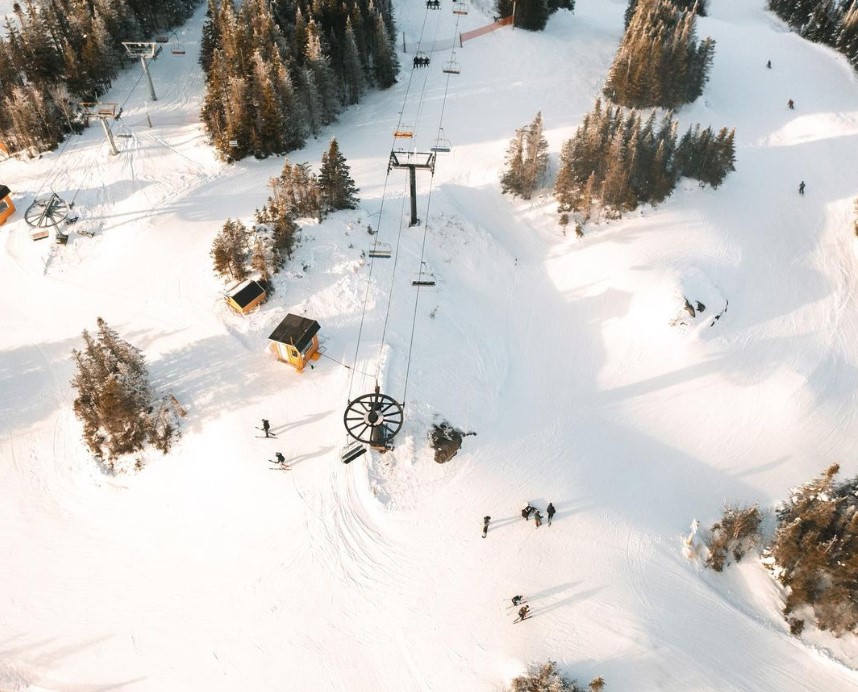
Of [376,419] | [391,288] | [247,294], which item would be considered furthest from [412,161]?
[376,419]

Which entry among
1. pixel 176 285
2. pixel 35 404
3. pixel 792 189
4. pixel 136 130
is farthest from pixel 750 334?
pixel 136 130

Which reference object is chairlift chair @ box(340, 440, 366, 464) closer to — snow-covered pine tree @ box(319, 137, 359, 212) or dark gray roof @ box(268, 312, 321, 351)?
dark gray roof @ box(268, 312, 321, 351)

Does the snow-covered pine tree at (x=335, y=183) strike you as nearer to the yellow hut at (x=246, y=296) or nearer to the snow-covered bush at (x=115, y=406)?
the yellow hut at (x=246, y=296)

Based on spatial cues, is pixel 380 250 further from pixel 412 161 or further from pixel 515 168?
pixel 515 168

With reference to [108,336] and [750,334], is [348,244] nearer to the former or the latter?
[108,336]

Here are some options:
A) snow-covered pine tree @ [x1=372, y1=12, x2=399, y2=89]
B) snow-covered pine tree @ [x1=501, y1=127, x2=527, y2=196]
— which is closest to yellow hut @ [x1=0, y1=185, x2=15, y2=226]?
snow-covered pine tree @ [x1=372, y1=12, x2=399, y2=89]

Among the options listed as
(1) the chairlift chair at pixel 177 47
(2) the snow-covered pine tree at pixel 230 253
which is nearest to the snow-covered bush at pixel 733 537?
(2) the snow-covered pine tree at pixel 230 253
